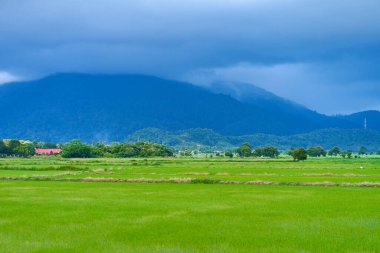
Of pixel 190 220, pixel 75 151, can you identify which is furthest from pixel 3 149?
pixel 190 220

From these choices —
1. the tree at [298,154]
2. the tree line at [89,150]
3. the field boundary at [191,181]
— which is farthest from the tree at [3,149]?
the field boundary at [191,181]

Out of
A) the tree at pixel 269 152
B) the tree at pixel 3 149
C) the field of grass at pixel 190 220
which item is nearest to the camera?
the field of grass at pixel 190 220

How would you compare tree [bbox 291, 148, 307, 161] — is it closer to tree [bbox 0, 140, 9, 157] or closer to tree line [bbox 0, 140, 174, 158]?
tree line [bbox 0, 140, 174, 158]

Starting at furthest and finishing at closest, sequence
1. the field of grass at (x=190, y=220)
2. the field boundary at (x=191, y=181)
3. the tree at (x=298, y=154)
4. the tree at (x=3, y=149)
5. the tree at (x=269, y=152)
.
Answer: the tree at (x=269, y=152)
the tree at (x=3, y=149)
the tree at (x=298, y=154)
the field boundary at (x=191, y=181)
the field of grass at (x=190, y=220)

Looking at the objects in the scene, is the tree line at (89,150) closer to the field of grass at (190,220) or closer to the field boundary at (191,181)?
the field boundary at (191,181)

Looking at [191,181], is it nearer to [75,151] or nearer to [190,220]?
[190,220]

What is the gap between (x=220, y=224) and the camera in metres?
17.3

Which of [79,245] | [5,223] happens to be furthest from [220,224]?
[5,223]

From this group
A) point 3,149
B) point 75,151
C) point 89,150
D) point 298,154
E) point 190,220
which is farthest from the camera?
point 89,150

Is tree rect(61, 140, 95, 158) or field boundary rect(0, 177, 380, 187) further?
tree rect(61, 140, 95, 158)

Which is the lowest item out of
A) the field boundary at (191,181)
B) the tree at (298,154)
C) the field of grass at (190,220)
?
the field of grass at (190,220)

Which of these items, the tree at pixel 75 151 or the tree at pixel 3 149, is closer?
the tree at pixel 75 151

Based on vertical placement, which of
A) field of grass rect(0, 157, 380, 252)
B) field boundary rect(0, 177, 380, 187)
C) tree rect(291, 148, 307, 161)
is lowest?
field of grass rect(0, 157, 380, 252)

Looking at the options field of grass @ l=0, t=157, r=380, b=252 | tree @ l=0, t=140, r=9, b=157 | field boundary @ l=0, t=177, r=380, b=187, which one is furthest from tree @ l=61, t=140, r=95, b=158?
field of grass @ l=0, t=157, r=380, b=252
